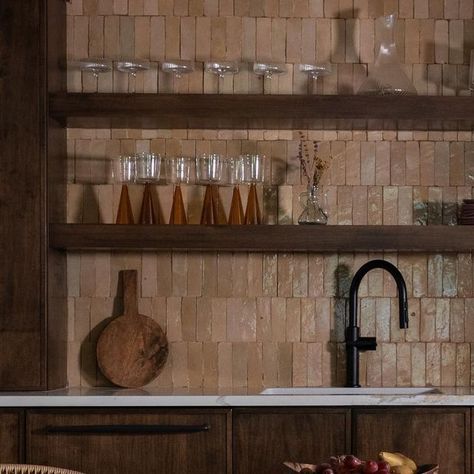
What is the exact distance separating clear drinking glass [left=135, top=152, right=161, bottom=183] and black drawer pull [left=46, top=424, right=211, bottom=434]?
39.9 inches

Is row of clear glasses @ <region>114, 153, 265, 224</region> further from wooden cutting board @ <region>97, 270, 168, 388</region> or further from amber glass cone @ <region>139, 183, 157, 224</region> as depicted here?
wooden cutting board @ <region>97, 270, 168, 388</region>

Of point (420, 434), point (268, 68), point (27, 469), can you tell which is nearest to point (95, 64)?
point (268, 68)

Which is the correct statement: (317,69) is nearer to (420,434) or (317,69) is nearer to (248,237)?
(248,237)

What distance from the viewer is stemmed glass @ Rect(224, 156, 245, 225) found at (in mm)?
3996

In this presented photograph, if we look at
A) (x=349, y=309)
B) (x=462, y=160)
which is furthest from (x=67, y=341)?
(x=462, y=160)

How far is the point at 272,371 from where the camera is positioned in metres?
4.14

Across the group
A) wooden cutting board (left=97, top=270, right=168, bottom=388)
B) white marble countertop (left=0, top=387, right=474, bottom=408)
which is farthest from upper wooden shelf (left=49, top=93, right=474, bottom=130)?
white marble countertop (left=0, top=387, right=474, bottom=408)

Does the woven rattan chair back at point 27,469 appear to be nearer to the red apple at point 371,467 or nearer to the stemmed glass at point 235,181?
the red apple at point 371,467

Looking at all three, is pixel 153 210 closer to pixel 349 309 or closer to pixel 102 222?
pixel 102 222

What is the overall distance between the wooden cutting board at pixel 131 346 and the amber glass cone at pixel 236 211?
0.48m

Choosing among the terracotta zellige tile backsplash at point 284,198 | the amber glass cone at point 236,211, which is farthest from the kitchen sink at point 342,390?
the amber glass cone at point 236,211

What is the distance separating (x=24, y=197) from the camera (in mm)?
3838

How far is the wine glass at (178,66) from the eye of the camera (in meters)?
4.02

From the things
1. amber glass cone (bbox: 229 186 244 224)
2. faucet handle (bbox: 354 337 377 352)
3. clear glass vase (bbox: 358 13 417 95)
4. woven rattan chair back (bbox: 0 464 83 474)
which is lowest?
woven rattan chair back (bbox: 0 464 83 474)
